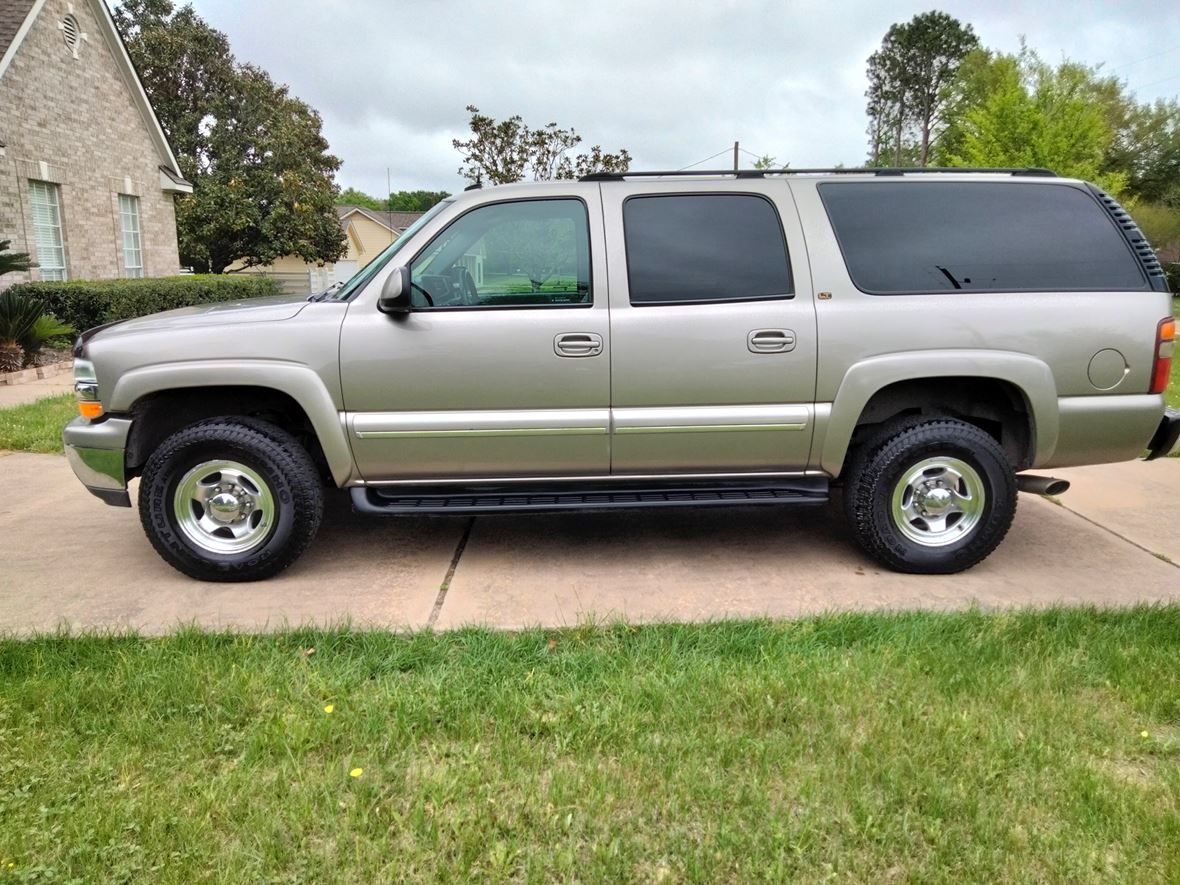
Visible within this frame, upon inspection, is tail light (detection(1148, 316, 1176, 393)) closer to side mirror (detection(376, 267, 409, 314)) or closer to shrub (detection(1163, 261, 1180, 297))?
side mirror (detection(376, 267, 409, 314))

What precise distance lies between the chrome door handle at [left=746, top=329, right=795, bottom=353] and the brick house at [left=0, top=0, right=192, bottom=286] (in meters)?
14.4

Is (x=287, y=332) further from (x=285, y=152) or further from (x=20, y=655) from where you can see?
(x=285, y=152)

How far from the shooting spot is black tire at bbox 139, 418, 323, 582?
13.6ft

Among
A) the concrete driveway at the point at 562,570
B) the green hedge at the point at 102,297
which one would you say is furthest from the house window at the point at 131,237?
the concrete driveway at the point at 562,570

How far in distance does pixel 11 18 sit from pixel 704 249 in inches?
639

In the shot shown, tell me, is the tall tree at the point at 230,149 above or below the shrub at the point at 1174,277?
above

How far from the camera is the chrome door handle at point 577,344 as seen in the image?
412cm

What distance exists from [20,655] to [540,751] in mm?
2193

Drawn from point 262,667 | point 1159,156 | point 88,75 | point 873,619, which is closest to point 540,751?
point 262,667

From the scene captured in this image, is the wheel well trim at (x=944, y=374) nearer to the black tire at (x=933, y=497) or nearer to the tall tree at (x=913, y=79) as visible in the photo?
the black tire at (x=933, y=497)

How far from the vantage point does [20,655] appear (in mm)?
3430

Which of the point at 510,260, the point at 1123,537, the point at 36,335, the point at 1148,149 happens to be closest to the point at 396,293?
the point at 510,260

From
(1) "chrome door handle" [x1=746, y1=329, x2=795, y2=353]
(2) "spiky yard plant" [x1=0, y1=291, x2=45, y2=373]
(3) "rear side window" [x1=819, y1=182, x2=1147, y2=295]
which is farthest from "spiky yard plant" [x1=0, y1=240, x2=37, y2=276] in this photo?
(3) "rear side window" [x1=819, y1=182, x2=1147, y2=295]

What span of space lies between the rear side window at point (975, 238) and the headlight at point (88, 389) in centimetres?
369
